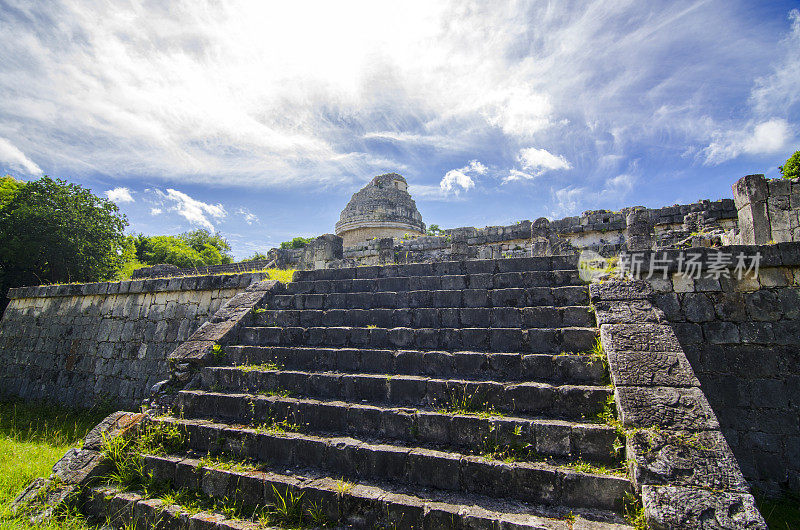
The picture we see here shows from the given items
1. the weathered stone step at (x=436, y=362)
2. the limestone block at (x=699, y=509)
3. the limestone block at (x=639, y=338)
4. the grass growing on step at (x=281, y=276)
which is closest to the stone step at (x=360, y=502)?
the limestone block at (x=699, y=509)

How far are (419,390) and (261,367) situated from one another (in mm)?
2250

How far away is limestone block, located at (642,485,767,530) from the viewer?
7.76 ft

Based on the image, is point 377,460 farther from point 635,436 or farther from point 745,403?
point 745,403

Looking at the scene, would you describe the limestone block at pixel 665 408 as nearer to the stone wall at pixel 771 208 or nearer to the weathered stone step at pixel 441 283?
the weathered stone step at pixel 441 283

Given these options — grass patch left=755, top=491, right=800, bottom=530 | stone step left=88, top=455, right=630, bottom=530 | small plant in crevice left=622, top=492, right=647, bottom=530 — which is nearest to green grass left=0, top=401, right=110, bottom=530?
stone step left=88, top=455, right=630, bottom=530

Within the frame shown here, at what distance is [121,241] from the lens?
15172mm

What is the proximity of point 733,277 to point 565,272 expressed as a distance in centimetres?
190

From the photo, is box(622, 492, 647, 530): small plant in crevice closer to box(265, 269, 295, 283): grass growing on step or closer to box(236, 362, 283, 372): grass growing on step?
box(236, 362, 283, 372): grass growing on step

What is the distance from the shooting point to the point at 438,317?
509 cm

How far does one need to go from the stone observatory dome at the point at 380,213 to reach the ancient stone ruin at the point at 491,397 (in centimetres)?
1242

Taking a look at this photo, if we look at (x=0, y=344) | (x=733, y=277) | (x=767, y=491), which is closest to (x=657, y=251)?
(x=733, y=277)

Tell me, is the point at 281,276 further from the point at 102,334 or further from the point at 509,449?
the point at 509,449

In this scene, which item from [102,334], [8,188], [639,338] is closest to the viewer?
[639,338]

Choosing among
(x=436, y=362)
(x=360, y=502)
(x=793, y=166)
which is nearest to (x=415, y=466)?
(x=360, y=502)
